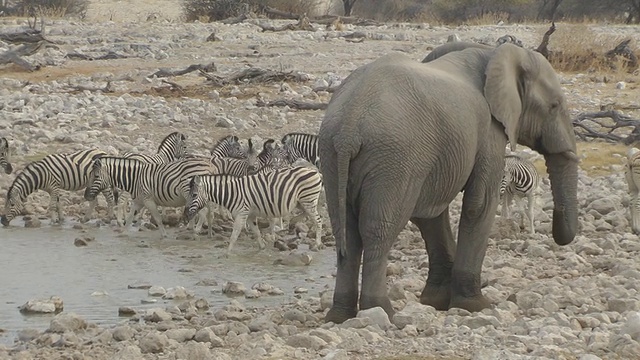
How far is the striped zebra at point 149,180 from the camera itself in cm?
1285

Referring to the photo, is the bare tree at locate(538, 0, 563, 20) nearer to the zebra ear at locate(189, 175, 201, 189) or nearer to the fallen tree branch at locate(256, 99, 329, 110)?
the fallen tree branch at locate(256, 99, 329, 110)

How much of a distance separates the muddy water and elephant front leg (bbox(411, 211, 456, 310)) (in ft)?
4.40

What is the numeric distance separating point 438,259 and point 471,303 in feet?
1.77

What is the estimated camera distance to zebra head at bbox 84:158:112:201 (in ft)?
43.6

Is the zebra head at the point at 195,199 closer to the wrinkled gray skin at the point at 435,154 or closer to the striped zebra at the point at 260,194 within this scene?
the striped zebra at the point at 260,194

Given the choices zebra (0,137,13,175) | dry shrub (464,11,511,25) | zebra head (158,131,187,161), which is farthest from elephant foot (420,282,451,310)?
dry shrub (464,11,511,25)

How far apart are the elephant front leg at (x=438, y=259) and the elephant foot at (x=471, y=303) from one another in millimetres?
306

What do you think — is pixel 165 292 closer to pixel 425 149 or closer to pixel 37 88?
pixel 425 149

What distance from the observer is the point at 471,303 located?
26.9 feet

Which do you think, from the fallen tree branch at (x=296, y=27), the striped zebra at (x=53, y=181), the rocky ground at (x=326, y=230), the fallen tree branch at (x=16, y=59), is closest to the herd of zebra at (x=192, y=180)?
the striped zebra at (x=53, y=181)

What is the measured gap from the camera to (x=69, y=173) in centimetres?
1378

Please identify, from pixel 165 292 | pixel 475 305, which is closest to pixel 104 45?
pixel 165 292

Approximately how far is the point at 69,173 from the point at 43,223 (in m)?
0.68

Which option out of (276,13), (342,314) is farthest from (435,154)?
(276,13)
